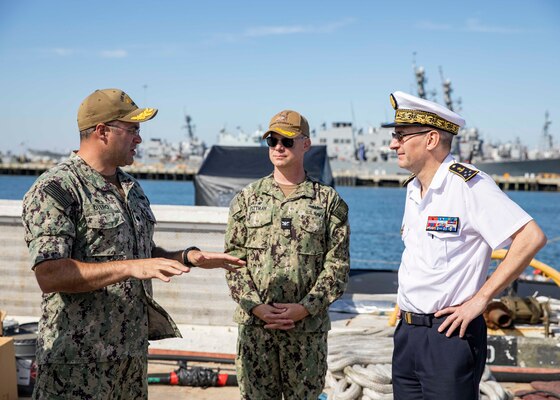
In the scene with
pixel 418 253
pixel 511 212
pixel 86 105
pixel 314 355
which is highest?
pixel 86 105

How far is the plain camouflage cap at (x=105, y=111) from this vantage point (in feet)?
9.69

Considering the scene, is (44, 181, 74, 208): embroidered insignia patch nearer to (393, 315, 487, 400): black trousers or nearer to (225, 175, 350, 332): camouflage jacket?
(225, 175, 350, 332): camouflage jacket

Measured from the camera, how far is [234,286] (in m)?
3.84

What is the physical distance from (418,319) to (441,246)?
13.8 inches

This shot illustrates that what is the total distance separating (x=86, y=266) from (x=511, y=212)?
1731 mm

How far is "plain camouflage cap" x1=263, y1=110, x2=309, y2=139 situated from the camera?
387 cm

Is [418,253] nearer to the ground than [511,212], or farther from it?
nearer to the ground

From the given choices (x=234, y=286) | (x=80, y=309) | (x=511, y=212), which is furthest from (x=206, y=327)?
(x=511, y=212)

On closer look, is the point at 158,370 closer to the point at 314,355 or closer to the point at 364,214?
the point at 314,355

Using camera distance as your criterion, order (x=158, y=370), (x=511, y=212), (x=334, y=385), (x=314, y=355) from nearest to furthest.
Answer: (x=511, y=212), (x=314, y=355), (x=334, y=385), (x=158, y=370)

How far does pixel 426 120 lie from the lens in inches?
123

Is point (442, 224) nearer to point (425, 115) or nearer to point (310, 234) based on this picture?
point (425, 115)

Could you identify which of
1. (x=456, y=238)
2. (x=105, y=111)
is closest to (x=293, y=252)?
(x=456, y=238)

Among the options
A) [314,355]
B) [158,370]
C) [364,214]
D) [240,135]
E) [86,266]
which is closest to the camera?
[86,266]
